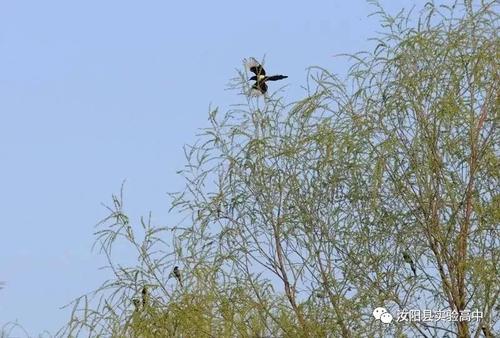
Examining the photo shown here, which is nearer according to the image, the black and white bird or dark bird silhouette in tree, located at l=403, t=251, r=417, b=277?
dark bird silhouette in tree, located at l=403, t=251, r=417, b=277

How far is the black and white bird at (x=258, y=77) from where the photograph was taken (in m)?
6.67

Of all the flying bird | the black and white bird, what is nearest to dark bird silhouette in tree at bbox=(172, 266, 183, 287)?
the flying bird

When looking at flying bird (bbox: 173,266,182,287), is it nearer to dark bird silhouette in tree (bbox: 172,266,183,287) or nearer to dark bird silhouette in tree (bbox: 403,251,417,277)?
dark bird silhouette in tree (bbox: 172,266,183,287)

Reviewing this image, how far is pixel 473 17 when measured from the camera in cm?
637

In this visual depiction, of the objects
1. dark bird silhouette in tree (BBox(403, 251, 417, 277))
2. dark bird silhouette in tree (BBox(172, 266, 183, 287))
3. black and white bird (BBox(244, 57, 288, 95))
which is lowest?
dark bird silhouette in tree (BBox(403, 251, 417, 277))

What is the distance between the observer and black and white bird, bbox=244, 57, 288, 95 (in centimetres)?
667

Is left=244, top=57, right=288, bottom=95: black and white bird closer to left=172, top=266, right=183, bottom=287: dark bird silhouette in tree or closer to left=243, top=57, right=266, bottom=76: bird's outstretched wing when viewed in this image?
left=243, top=57, right=266, bottom=76: bird's outstretched wing

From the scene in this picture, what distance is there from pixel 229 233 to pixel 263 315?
44 centimetres

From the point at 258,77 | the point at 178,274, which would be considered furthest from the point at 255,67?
the point at 178,274

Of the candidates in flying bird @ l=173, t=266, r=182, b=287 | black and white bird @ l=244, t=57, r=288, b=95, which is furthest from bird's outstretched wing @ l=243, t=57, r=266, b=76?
flying bird @ l=173, t=266, r=182, b=287

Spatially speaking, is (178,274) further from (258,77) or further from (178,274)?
(258,77)

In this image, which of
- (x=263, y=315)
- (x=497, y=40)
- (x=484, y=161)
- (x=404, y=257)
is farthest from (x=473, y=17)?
(x=263, y=315)

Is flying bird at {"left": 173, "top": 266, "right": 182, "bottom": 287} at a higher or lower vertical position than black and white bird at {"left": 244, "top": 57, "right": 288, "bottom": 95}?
lower

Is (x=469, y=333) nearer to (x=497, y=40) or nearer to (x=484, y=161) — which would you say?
(x=484, y=161)
